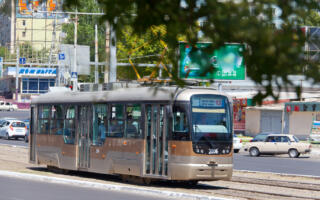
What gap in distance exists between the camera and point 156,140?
1806cm

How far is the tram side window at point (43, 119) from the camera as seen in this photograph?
2319cm

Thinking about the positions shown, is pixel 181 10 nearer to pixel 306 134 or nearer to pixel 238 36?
pixel 238 36

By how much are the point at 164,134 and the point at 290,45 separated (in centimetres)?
1411

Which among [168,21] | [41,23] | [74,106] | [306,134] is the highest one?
[41,23]

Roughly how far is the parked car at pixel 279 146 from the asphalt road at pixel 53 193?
21.4 m

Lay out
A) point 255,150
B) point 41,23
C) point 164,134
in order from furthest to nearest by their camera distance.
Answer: point 41,23, point 255,150, point 164,134

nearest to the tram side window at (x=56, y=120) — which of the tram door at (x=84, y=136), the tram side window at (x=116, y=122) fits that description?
the tram door at (x=84, y=136)

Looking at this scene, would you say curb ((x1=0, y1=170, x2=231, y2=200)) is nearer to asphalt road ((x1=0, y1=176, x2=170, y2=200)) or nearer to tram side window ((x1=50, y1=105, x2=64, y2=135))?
asphalt road ((x1=0, y1=176, x2=170, y2=200))

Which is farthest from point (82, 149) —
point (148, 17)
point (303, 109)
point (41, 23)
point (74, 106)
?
point (41, 23)

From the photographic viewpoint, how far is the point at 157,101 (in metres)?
18.2

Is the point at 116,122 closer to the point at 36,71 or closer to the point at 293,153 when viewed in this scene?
the point at 293,153

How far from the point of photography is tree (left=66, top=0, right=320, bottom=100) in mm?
3861

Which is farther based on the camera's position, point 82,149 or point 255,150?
point 255,150

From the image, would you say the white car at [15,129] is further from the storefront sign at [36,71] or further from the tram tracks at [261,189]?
the storefront sign at [36,71]
